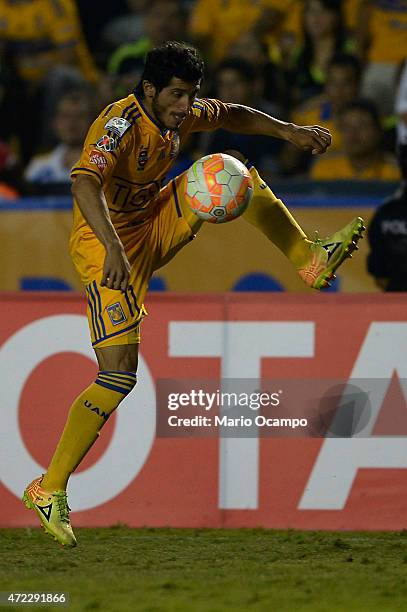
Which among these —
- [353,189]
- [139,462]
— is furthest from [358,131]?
[139,462]

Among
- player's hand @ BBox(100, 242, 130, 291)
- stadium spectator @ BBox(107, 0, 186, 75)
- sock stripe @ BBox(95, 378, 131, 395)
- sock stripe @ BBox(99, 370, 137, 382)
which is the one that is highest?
stadium spectator @ BBox(107, 0, 186, 75)

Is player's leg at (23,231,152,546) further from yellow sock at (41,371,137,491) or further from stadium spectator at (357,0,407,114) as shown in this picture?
stadium spectator at (357,0,407,114)

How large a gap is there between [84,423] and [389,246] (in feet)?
12.5

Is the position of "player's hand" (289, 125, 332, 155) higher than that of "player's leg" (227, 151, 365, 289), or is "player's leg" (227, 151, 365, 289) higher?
"player's hand" (289, 125, 332, 155)

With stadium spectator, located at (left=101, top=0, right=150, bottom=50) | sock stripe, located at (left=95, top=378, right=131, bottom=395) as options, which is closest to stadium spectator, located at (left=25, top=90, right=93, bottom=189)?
stadium spectator, located at (left=101, top=0, right=150, bottom=50)

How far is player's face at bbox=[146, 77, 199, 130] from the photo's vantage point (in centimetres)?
518

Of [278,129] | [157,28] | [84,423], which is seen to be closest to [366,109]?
[157,28]

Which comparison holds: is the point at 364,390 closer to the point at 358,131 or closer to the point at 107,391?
the point at 107,391

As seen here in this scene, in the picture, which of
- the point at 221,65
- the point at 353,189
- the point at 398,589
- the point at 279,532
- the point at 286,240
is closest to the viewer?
the point at 398,589

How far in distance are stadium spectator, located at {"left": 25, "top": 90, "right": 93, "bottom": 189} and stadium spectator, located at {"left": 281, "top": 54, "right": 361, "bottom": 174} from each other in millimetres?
1799

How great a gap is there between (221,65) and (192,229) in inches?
169

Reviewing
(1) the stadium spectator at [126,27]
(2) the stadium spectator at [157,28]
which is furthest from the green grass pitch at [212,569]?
(1) the stadium spectator at [126,27]

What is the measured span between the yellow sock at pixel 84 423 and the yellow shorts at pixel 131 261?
209 mm

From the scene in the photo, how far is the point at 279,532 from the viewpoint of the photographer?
6523mm
